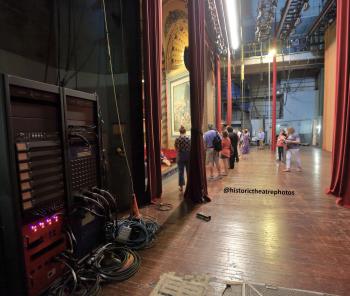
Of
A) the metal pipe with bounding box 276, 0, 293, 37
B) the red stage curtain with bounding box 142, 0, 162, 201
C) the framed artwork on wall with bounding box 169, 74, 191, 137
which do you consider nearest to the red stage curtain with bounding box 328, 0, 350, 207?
the red stage curtain with bounding box 142, 0, 162, 201

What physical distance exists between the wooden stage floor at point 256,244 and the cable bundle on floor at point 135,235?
11cm

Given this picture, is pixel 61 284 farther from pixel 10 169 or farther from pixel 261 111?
pixel 261 111

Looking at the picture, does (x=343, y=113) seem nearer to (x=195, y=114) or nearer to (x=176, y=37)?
(x=195, y=114)

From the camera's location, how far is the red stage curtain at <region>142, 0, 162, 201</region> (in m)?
4.00

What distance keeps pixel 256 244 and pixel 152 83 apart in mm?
3027

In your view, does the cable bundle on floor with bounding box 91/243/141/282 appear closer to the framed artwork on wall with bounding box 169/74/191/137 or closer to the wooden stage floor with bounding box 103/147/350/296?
the wooden stage floor with bounding box 103/147/350/296

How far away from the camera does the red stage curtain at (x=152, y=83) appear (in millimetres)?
4004

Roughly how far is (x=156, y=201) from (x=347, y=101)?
373cm

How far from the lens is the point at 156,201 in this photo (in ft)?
14.0

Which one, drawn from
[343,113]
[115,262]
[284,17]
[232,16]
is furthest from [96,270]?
[284,17]

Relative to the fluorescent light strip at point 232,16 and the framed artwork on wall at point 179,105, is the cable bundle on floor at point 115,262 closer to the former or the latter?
the fluorescent light strip at point 232,16

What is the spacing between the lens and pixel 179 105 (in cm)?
882

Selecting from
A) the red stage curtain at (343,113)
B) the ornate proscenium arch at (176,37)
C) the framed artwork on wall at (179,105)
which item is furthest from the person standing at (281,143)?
the ornate proscenium arch at (176,37)

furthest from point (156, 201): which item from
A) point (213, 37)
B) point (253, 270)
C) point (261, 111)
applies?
point (261, 111)
